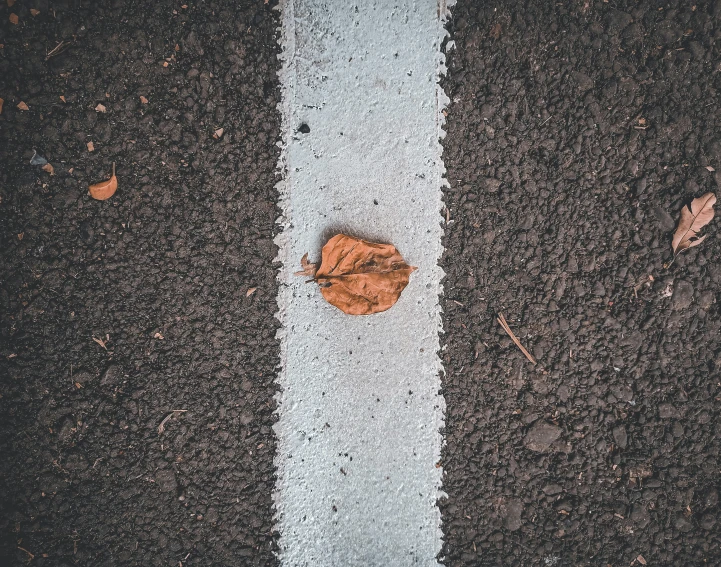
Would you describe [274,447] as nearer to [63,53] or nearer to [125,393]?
[125,393]

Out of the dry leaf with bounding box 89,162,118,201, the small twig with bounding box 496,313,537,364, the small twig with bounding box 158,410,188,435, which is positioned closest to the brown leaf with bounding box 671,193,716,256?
the small twig with bounding box 496,313,537,364

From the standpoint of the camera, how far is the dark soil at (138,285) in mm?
2051

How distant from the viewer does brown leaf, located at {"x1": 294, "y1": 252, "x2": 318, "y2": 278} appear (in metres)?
2.12

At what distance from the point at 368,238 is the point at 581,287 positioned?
39.6 inches

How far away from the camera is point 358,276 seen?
205 centimetres

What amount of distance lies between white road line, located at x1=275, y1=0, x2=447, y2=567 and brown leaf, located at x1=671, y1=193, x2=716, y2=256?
1102mm

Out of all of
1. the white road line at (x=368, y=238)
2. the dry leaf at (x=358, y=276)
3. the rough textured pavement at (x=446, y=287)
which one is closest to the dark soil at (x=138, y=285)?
the rough textured pavement at (x=446, y=287)

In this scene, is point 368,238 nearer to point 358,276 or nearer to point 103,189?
point 358,276

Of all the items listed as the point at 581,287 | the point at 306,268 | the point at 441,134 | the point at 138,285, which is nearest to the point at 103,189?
the point at 138,285

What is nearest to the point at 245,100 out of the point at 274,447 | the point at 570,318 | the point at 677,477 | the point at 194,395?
the point at 194,395

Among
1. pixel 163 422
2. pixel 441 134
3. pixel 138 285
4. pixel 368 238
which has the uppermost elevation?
pixel 441 134

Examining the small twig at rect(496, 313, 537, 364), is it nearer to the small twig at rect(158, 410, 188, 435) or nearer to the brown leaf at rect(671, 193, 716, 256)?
the brown leaf at rect(671, 193, 716, 256)

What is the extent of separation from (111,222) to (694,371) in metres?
2.73

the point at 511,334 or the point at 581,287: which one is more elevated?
the point at 581,287
